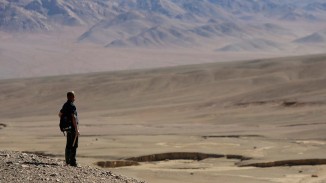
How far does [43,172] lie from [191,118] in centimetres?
3434

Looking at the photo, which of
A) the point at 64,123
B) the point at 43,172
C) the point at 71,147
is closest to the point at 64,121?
the point at 64,123

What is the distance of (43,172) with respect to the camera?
10008 millimetres

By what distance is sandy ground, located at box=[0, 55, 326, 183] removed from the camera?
18312mm

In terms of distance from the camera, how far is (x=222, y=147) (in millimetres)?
23234

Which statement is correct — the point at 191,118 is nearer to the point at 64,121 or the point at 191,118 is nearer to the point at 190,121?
the point at 190,121

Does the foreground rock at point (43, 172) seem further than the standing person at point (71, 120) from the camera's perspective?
No

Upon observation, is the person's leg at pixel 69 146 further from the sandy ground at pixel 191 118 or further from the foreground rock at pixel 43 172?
the sandy ground at pixel 191 118

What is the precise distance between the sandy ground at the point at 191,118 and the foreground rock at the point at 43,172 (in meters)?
3.23

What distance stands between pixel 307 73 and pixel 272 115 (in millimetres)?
24077

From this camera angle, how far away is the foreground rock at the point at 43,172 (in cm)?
950

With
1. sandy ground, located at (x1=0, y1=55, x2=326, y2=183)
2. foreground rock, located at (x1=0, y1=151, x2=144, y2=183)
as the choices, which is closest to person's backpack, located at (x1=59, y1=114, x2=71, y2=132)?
foreground rock, located at (x1=0, y1=151, x2=144, y2=183)

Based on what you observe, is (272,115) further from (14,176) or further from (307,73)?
(14,176)

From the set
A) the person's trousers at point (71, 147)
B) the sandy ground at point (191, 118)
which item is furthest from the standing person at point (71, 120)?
the sandy ground at point (191, 118)

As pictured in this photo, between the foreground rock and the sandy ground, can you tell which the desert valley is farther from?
the foreground rock
